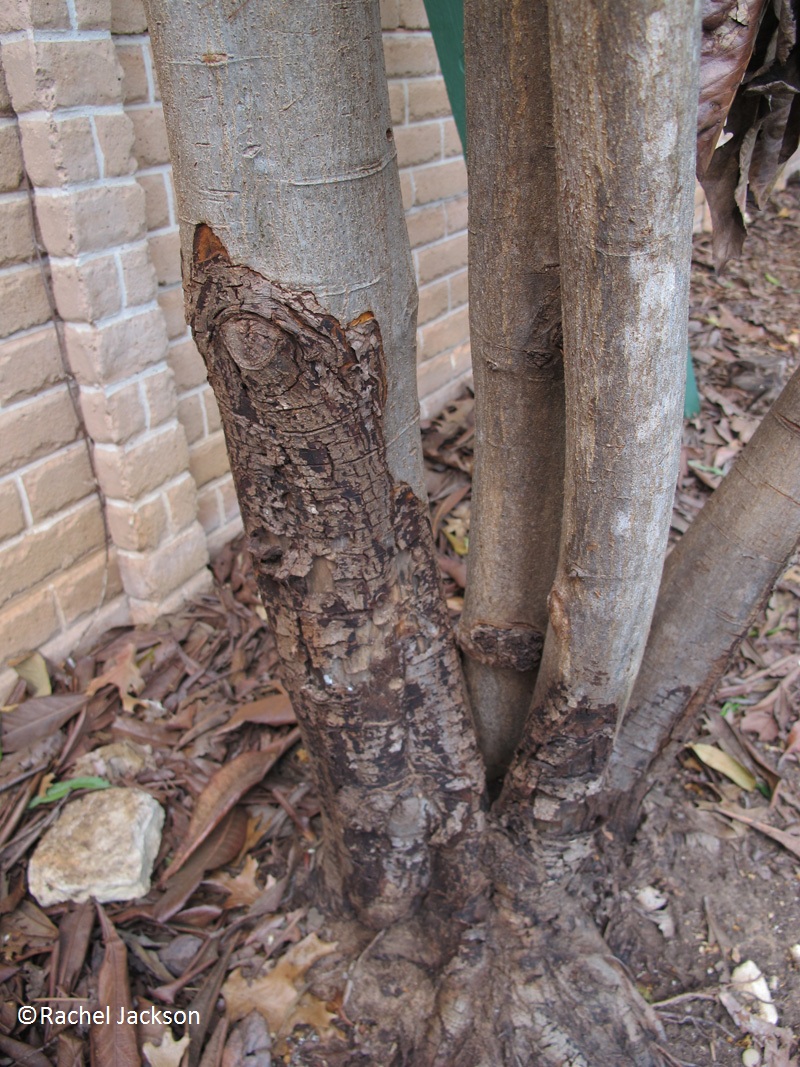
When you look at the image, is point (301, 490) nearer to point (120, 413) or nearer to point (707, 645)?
point (707, 645)

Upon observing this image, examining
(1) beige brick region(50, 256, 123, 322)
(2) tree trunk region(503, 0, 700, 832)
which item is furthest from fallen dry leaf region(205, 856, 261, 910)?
(1) beige brick region(50, 256, 123, 322)

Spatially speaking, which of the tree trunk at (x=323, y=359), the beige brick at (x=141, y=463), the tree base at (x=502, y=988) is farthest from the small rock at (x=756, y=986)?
the beige brick at (x=141, y=463)

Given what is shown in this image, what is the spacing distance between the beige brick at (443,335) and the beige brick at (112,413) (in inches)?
57.0

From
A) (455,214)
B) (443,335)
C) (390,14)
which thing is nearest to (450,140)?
(455,214)

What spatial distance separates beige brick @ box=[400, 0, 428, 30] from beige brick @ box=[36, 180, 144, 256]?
1396 mm

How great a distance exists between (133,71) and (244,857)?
2082 mm

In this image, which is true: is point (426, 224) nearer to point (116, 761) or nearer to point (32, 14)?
point (32, 14)

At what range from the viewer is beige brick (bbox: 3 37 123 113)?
184cm

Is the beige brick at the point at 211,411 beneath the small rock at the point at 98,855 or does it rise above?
above

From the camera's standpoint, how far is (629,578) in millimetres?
1250

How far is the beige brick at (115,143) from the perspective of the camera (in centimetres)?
200

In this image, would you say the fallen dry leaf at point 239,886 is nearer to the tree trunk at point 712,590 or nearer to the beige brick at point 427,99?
the tree trunk at point 712,590

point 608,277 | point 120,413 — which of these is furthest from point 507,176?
point 120,413

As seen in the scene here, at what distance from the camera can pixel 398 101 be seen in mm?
2916
